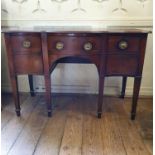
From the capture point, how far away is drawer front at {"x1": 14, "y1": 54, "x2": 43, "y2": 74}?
147 cm

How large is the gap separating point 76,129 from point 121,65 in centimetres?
56

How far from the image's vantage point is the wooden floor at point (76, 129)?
4.09ft

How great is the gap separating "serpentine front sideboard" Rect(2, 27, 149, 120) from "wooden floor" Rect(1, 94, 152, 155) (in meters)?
0.33

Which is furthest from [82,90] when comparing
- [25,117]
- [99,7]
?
[99,7]

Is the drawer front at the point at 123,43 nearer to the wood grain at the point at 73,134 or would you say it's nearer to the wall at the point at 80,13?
the wall at the point at 80,13

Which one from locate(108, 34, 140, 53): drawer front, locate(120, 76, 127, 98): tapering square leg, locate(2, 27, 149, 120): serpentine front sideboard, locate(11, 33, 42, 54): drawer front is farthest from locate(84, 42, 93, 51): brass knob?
locate(120, 76, 127, 98): tapering square leg

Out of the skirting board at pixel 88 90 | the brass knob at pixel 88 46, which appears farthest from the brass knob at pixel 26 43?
the skirting board at pixel 88 90

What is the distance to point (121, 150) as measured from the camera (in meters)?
1.23

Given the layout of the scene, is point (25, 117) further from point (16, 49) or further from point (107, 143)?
point (107, 143)

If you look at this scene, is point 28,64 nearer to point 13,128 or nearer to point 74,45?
point 74,45

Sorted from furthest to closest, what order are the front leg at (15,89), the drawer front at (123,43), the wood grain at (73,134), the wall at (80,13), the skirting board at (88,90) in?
the skirting board at (88,90)
the wall at (80,13)
the front leg at (15,89)
the drawer front at (123,43)
the wood grain at (73,134)

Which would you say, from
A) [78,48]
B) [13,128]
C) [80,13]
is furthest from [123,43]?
[13,128]

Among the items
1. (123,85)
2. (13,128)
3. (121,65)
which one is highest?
(121,65)

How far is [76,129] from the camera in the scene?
57.6 inches
